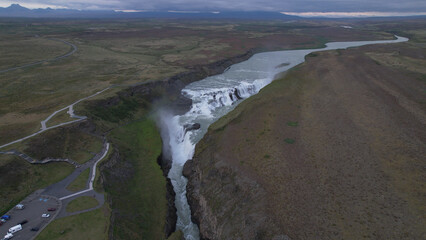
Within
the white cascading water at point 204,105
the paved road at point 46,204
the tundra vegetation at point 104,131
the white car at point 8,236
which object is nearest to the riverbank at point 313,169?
the white cascading water at point 204,105

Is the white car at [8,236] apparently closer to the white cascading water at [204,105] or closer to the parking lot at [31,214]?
the parking lot at [31,214]

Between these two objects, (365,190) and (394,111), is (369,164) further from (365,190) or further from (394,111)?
(394,111)

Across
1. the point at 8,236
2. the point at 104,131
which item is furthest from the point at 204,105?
the point at 8,236

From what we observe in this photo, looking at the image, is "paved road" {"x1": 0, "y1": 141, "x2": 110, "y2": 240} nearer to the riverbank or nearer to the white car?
the white car

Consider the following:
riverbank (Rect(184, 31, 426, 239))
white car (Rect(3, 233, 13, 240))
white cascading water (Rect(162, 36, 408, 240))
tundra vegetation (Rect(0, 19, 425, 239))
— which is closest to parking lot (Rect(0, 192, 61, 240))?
white car (Rect(3, 233, 13, 240))

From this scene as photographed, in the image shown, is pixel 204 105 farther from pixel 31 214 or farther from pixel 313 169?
pixel 31 214
